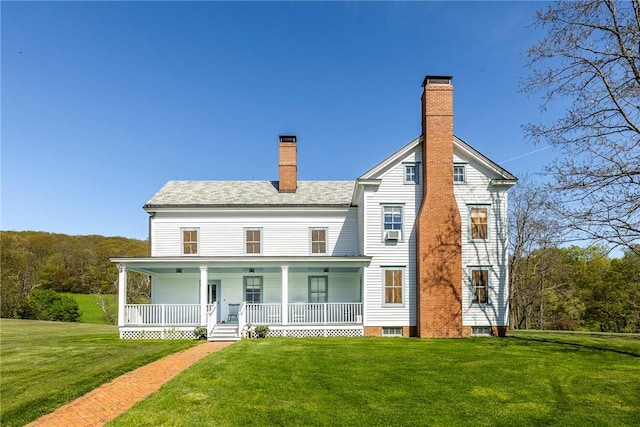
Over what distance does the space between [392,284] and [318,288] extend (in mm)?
3852

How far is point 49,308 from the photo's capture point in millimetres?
33688

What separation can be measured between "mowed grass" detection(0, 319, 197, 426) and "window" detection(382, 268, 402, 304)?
26.5 feet

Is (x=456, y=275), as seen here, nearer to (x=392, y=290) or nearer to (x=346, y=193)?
(x=392, y=290)

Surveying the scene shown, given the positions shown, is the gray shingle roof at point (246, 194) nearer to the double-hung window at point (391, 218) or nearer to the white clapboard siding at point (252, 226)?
the white clapboard siding at point (252, 226)

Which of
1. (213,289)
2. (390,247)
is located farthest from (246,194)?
(390,247)

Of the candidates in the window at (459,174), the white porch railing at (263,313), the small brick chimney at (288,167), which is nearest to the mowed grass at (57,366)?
the white porch railing at (263,313)

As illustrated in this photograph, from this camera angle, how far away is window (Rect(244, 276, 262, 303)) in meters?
20.4

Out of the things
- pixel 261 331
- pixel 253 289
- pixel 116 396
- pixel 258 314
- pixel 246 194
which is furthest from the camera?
pixel 246 194

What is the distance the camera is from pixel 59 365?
38.6ft

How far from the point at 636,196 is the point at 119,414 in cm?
1393

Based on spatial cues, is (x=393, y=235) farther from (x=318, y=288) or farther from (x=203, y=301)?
(x=203, y=301)

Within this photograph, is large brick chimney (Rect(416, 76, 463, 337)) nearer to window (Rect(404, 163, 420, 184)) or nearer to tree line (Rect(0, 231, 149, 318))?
window (Rect(404, 163, 420, 184))

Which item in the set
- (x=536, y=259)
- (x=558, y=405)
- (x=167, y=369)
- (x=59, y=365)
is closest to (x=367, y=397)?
(x=558, y=405)

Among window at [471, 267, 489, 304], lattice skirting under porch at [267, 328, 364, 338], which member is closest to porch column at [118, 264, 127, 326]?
lattice skirting under porch at [267, 328, 364, 338]
